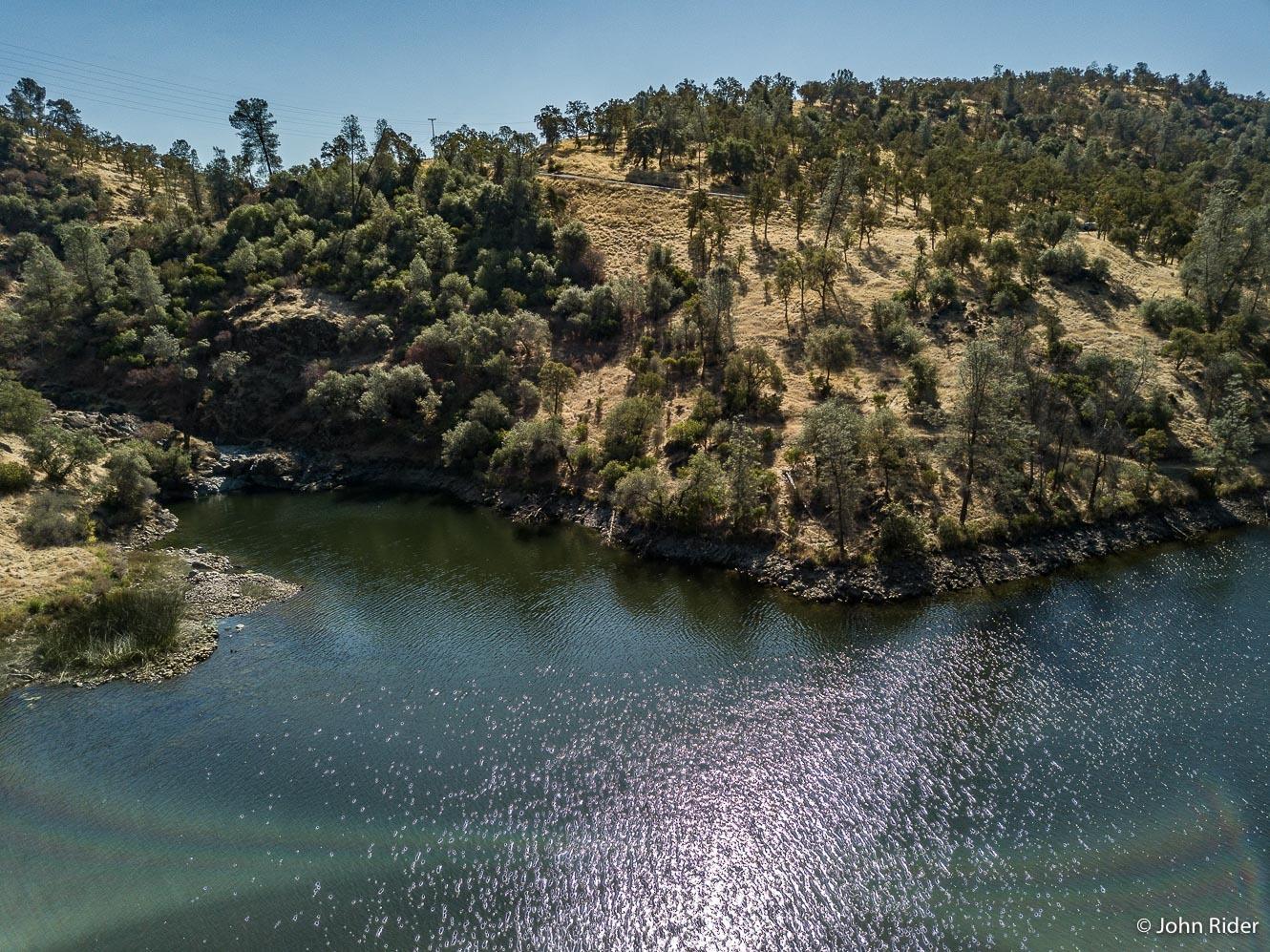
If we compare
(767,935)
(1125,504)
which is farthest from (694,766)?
(1125,504)

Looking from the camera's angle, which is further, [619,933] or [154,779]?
[154,779]

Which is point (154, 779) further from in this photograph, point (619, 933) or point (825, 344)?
point (825, 344)

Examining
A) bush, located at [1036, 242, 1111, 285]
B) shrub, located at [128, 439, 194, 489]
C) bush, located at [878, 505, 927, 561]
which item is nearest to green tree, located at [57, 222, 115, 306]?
shrub, located at [128, 439, 194, 489]

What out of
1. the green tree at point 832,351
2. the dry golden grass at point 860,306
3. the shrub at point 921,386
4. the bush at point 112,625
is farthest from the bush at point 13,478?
the shrub at point 921,386

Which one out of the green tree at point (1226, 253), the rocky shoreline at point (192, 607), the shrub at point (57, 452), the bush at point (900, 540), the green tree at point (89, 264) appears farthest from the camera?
the green tree at point (89, 264)

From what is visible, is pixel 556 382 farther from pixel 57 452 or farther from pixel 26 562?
pixel 26 562

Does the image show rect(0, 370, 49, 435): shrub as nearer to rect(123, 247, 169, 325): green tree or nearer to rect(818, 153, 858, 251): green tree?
rect(123, 247, 169, 325): green tree

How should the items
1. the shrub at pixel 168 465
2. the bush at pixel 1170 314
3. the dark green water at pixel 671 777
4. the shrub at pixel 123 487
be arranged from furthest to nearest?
the bush at pixel 1170 314 → the shrub at pixel 168 465 → the shrub at pixel 123 487 → the dark green water at pixel 671 777

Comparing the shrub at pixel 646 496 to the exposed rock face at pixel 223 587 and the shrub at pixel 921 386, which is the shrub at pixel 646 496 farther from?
the exposed rock face at pixel 223 587
